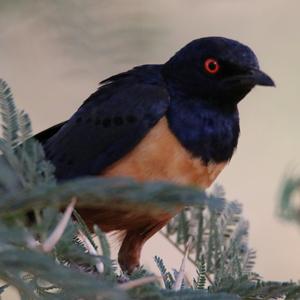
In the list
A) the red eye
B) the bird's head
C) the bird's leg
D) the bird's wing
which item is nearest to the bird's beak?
the bird's head

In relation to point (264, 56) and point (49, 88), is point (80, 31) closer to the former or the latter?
point (49, 88)

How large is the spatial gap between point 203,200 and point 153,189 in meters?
0.07

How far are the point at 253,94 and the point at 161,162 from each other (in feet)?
9.66

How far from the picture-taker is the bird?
12.5ft

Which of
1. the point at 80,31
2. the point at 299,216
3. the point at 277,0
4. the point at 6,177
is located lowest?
the point at 299,216

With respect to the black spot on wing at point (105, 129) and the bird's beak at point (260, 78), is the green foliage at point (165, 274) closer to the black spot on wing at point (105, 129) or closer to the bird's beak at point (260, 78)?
the black spot on wing at point (105, 129)

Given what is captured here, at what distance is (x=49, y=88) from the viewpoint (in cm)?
350

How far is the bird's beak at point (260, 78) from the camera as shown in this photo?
3.97 meters

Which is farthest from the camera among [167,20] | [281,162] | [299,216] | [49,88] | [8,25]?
[281,162]

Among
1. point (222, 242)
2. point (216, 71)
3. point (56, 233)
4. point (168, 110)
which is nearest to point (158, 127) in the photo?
point (168, 110)

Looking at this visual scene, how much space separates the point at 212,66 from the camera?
4238 mm

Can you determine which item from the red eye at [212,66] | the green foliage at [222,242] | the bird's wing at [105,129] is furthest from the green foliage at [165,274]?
the red eye at [212,66]

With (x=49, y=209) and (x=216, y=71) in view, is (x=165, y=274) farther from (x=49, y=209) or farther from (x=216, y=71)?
(x=216, y=71)

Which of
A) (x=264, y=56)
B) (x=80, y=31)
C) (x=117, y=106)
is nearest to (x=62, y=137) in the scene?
(x=117, y=106)
